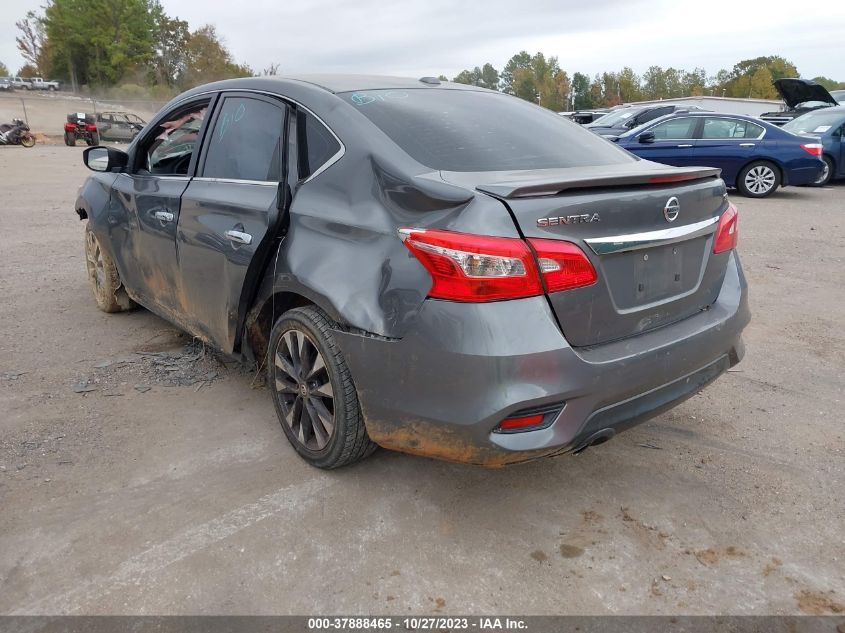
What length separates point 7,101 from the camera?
163ft

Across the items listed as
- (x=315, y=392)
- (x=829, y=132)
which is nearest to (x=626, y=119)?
(x=829, y=132)

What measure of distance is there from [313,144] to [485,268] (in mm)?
1153

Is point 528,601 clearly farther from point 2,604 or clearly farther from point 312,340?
point 2,604

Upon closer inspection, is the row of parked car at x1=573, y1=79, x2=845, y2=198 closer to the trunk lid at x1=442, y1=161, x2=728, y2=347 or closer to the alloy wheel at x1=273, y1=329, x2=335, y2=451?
the trunk lid at x1=442, y1=161, x2=728, y2=347

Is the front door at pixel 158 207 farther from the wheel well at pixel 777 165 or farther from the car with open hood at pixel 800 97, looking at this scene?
the car with open hood at pixel 800 97

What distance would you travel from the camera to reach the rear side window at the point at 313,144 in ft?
9.27

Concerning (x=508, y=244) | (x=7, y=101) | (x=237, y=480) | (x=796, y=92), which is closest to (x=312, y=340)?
(x=237, y=480)

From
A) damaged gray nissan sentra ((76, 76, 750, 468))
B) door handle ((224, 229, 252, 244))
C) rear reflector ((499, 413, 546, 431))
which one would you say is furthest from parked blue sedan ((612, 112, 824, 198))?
rear reflector ((499, 413, 546, 431))

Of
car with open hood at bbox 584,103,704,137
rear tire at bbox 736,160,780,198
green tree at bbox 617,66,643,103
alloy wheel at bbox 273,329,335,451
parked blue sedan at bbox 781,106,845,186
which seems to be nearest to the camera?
alloy wheel at bbox 273,329,335,451

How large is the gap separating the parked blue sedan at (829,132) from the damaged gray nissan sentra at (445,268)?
1148 cm

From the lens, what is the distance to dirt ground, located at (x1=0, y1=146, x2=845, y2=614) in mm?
2277

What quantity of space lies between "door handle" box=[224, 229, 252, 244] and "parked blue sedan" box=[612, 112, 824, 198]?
9476mm

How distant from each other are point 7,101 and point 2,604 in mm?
58203

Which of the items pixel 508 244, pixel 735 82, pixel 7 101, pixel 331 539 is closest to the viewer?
pixel 508 244
